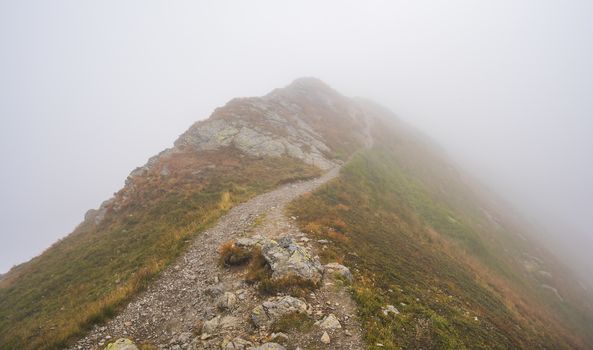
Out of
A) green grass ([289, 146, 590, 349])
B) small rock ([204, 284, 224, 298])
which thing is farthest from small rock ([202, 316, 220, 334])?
green grass ([289, 146, 590, 349])

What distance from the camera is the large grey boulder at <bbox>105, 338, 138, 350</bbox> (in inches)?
382

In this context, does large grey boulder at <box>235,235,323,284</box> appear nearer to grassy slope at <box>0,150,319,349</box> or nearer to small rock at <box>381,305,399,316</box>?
small rock at <box>381,305,399,316</box>

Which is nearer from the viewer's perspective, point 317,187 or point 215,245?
point 215,245

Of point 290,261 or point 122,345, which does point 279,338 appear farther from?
point 122,345

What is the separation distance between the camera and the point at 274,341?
363 inches

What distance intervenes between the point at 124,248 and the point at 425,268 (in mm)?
21419

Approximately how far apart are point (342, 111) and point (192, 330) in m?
69.1

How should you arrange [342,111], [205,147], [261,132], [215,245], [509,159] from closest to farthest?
[215,245] < [205,147] < [261,132] < [342,111] < [509,159]

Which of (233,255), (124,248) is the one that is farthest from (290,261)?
(124,248)

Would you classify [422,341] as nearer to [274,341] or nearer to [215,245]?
[274,341]

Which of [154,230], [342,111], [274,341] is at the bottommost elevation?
[154,230]

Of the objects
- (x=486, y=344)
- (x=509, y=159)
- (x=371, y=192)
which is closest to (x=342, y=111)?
(x=371, y=192)

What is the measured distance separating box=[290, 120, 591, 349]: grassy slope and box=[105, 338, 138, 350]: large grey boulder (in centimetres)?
837

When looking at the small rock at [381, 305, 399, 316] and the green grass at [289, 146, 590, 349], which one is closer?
the small rock at [381, 305, 399, 316]
